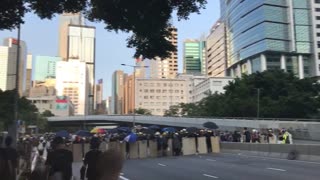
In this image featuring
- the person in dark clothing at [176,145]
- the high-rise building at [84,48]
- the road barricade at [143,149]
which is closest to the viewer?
the road barricade at [143,149]

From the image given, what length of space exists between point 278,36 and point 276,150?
12315 cm

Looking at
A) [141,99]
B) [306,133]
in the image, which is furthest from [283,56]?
[306,133]

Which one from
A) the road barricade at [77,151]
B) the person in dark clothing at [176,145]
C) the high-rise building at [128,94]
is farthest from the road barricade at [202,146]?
the high-rise building at [128,94]

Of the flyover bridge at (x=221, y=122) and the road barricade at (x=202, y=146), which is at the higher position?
the flyover bridge at (x=221, y=122)

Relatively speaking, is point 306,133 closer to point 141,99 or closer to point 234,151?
point 234,151

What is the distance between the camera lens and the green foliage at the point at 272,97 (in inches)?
3226

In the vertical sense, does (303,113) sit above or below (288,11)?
below

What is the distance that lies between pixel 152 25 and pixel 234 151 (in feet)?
88.8

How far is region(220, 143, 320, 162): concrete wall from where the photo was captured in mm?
27078

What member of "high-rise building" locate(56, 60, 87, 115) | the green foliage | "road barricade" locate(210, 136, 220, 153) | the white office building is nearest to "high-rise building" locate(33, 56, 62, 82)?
"high-rise building" locate(56, 60, 87, 115)

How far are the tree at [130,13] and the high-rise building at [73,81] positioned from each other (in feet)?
454

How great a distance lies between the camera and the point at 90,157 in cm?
949

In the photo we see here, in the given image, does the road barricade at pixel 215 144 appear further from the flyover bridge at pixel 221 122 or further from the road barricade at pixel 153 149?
the flyover bridge at pixel 221 122

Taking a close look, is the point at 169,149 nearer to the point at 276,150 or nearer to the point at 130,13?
the point at 276,150
